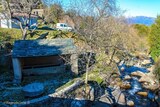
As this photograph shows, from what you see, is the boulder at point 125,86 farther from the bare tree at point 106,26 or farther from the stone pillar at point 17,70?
the stone pillar at point 17,70

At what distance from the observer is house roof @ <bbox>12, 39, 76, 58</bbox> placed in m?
16.8

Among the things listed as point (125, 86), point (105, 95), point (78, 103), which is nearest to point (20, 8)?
point (125, 86)

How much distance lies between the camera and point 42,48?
17.8 meters

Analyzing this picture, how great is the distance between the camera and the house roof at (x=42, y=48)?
16.8m

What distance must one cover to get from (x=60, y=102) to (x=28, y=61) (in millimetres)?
7959

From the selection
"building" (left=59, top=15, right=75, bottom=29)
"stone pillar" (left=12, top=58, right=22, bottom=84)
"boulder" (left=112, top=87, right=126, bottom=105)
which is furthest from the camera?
"building" (left=59, top=15, right=75, bottom=29)

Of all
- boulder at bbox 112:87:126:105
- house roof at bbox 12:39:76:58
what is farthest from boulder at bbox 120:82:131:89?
house roof at bbox 12:39:76:58

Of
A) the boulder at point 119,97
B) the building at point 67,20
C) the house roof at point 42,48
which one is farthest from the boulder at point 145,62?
the house roof at point 42,48

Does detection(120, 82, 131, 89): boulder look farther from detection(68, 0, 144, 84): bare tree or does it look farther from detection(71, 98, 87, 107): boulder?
detection(71, 98, 87, 107): boulder

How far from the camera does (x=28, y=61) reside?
2045cm

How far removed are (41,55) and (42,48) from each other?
0.89 meters

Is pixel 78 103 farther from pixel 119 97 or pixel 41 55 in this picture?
pixel 41 55

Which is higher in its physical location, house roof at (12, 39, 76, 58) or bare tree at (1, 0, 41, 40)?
bare tree at (1, 0, 41, 40)

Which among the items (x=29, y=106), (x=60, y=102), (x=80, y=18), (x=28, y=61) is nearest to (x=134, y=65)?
(x=80, y=18)
